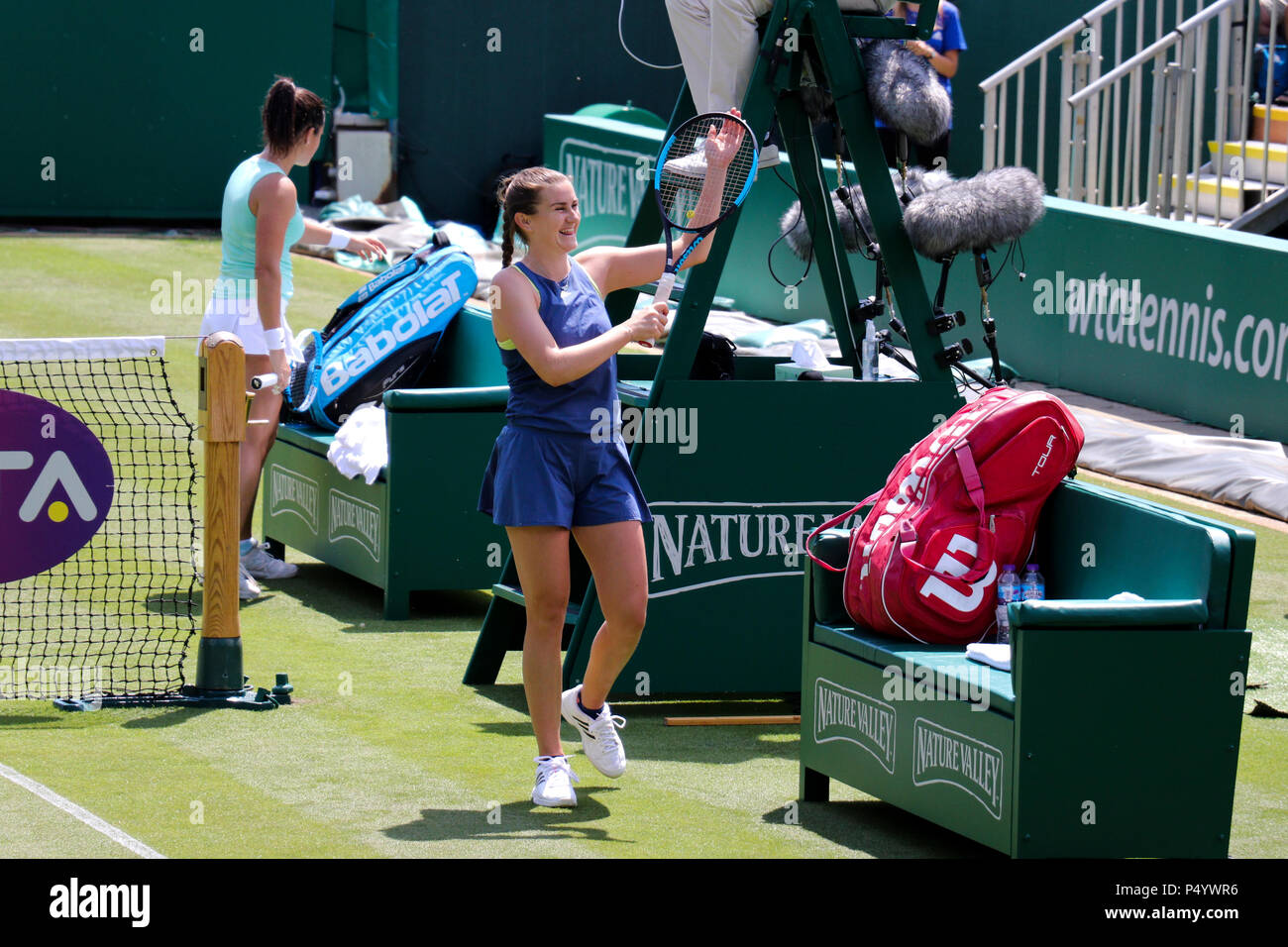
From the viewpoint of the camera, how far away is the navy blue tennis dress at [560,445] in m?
5.45

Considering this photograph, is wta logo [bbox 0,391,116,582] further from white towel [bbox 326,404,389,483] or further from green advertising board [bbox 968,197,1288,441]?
green advertising board [bbox 968,197,1288,441]

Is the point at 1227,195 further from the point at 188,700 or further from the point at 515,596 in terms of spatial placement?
the point at 188,700

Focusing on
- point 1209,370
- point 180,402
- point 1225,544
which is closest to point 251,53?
point 180,402

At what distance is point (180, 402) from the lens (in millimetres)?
11797

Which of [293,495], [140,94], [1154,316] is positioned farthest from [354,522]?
[140,94]

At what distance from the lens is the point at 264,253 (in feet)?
26.1

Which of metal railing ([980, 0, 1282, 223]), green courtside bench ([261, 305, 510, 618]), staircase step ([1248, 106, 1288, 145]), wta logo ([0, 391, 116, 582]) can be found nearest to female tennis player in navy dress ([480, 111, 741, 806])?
wta logo ([0, 391, 116, 582])

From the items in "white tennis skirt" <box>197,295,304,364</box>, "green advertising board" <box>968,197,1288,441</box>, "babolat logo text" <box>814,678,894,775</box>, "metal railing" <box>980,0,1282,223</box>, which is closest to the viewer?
"babolat logo text" <box>814,678,894,775</box>

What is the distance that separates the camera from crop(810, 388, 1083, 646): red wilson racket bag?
5453 mm

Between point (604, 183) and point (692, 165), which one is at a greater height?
point (604, 183)

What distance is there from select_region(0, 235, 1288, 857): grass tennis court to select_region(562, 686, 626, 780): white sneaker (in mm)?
99

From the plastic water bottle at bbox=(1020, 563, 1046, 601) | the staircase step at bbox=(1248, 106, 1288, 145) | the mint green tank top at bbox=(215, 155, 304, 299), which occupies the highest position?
the staircase step at bbox=(1248, 106, 1288, 145)

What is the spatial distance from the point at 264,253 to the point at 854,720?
12.2 feet

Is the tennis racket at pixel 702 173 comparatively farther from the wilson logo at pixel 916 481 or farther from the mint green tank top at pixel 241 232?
the mint green tank top at pixel 241 232
